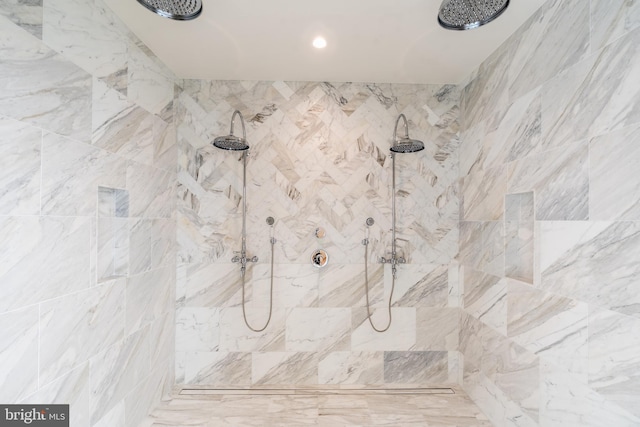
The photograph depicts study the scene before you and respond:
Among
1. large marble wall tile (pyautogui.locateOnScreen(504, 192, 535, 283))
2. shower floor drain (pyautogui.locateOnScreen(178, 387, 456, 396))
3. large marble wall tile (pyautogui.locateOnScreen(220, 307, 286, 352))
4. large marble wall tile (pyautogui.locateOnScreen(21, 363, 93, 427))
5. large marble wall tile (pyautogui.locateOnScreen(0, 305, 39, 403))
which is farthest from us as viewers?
large marble wall tile (pyautogui.locateOnScreen(220, 307, 286, 352))

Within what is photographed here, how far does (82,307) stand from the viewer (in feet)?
4.85

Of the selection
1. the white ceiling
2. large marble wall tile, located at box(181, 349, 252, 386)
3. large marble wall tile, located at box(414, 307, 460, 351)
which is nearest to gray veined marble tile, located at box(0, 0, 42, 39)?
the white ceiling

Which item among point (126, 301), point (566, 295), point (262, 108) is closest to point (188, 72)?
point (262, 108)

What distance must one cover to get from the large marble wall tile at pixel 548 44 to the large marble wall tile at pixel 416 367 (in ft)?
6.49

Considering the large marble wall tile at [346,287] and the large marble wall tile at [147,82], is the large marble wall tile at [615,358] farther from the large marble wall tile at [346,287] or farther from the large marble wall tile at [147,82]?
the large marble wall tile at [147,82]

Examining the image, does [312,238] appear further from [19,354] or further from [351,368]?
[19,354]

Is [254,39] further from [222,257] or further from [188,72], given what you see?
[222,257]

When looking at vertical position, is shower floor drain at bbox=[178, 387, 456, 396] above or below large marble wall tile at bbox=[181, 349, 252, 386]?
below

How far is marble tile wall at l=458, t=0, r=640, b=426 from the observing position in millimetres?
1194

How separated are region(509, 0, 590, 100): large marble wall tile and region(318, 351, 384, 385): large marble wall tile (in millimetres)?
2112

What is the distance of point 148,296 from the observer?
2072 millimetres

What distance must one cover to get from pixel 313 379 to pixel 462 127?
2.36 m

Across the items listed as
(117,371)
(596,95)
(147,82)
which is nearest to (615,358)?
(596,95)

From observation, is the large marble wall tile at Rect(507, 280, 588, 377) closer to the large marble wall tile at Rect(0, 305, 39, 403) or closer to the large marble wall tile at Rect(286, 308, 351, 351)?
the large marble wall tile at Rect(286, 308, 351, 351)
